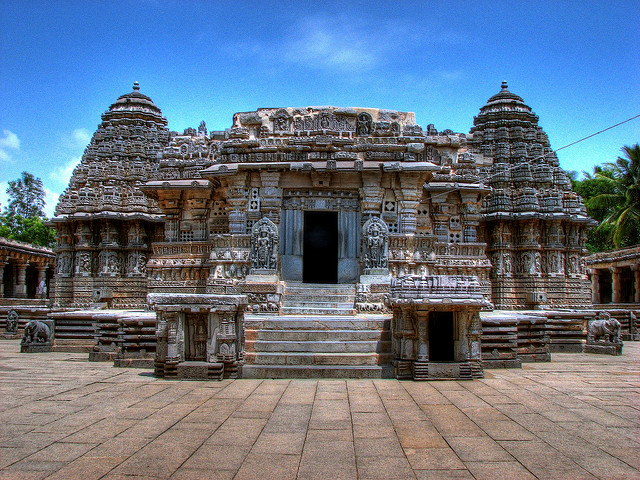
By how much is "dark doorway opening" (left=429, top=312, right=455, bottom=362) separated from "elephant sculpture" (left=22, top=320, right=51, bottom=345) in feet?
31.6

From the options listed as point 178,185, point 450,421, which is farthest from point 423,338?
point 178,185

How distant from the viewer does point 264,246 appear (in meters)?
13.3

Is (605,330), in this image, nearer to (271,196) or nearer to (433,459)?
(271,196)

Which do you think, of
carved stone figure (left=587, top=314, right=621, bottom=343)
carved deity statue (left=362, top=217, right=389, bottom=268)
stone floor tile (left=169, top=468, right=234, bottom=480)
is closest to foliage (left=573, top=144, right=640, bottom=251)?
carved stone figure (left=587, top=314, right=621, bottom=343)

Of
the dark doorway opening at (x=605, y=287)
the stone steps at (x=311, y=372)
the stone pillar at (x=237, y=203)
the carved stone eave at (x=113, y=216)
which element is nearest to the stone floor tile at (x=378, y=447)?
the stone steps at (x=311, y=372)

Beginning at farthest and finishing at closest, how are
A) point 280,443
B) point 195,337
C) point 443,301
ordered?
point 195,337
point 443,301
point 280,443

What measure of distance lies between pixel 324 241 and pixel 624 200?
2485 cm

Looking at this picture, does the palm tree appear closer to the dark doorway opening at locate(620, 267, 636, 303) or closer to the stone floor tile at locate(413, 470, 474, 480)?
the dark doorway opening at locate(620, 267, 636, 303)

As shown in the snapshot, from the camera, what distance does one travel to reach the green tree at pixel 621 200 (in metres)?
30.3

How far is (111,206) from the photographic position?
76.9 feet

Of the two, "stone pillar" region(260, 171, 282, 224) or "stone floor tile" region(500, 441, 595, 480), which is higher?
"stone pillar" region(260, 171, 282, 224)

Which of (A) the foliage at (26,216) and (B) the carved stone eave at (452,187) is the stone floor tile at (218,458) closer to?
(B) the carved stone eave at (452,187)

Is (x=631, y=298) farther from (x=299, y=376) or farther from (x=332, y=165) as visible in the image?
(x=299, y=376)

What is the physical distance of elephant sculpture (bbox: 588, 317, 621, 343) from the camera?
12539 millimetres
